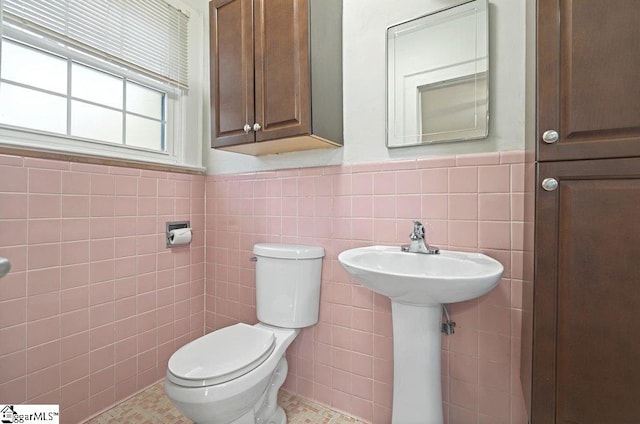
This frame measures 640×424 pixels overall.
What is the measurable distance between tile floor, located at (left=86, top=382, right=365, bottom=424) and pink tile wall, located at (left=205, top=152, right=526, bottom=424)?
50 mm

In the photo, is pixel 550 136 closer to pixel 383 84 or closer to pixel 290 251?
pixel 383 84

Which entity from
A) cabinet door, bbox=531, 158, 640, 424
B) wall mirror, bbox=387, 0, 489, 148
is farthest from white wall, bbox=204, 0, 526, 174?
cabinet door, bbox=531, 158, 640, 424

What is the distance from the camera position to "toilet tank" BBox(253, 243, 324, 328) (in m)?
1.40

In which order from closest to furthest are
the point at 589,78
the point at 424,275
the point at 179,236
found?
the point at 589,78, the point at 424,275, the point at 179,236

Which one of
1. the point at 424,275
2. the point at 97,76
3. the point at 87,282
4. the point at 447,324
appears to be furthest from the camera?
the point at 97,76

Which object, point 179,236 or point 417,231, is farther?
point 179,236

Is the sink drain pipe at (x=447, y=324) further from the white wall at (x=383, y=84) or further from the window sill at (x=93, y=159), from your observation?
the window sill at (x=93, y=159)

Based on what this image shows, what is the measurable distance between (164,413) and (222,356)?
636 millimetres

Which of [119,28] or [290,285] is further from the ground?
[119,28]

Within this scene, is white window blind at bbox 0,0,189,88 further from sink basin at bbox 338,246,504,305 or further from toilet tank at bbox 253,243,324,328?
sink basin at bbox 338,246,504,305

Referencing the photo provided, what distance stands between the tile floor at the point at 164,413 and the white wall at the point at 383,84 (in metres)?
1.25

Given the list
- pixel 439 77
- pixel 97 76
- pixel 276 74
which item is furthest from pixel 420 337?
pixel 97 76

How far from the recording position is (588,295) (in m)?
0.71

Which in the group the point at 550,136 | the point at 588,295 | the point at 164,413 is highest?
the point at 550,136
